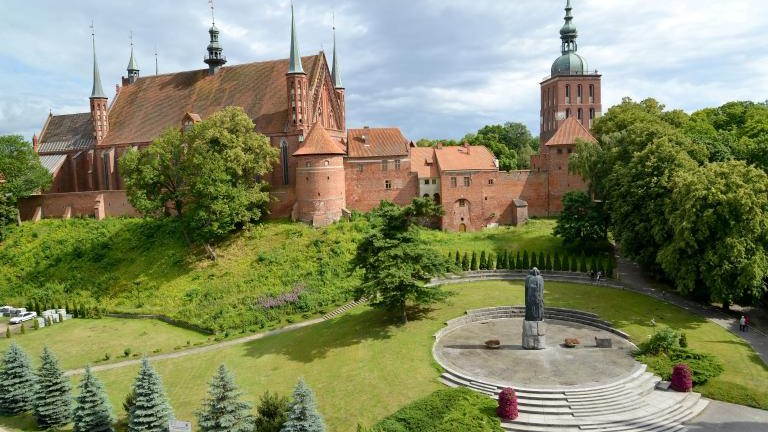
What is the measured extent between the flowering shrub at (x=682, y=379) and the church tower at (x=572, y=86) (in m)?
53.4

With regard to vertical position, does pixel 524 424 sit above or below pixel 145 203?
below

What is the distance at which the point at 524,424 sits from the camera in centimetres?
1920

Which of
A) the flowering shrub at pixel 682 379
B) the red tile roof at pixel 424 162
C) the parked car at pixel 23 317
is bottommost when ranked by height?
the parked car at pixel 23 317

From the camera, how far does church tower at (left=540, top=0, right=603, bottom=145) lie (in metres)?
70.4

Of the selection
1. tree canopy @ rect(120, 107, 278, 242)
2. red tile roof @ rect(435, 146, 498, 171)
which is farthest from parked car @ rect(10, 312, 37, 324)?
red tile roof @ rect(435, 146, 498, 171)

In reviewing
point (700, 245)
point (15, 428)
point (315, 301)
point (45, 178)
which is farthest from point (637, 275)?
point (45, 178)

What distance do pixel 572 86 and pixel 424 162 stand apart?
107 feet

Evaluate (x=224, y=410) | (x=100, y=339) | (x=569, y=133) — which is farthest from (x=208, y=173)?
(x=569, y=133)

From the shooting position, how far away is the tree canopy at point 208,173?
39750 mm

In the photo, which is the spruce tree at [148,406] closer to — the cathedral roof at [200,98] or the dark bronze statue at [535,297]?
the dark bronze statue at [535,297]

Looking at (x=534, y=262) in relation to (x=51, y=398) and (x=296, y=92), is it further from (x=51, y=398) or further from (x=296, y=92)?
(x=51, y=398)

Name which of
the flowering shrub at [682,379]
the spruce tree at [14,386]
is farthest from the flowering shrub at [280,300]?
the flowering shrub at [682,379]

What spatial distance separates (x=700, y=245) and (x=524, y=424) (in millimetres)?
15885

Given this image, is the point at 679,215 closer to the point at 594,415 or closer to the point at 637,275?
the point at 637,275
